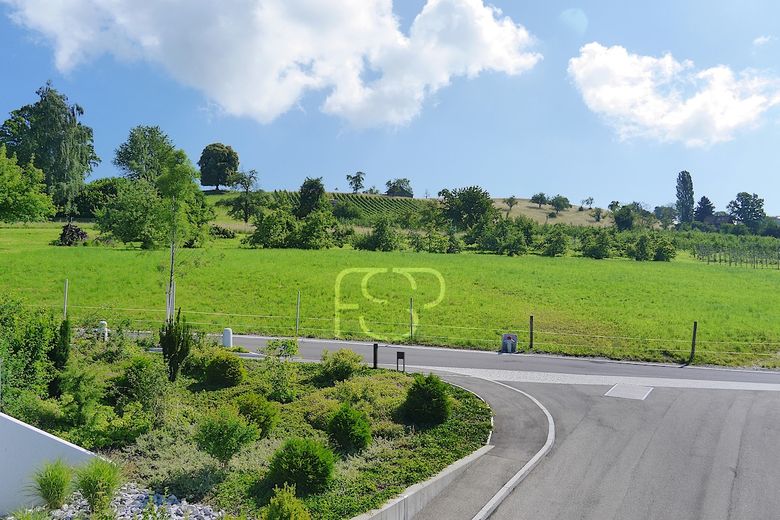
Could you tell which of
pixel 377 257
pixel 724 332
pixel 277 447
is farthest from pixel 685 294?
pixel 277 447

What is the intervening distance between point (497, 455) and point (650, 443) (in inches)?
160

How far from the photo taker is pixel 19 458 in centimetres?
893

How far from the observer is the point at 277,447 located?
11.4 metres

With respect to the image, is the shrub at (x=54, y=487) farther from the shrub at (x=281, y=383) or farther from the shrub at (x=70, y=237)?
the shrub at (x=70, y=237)

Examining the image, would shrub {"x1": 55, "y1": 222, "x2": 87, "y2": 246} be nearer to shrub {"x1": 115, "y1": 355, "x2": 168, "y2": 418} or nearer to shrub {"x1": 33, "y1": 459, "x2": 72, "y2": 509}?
shrub {"x1": 115, "y1": 355, "x2": 168, "y2": 418}

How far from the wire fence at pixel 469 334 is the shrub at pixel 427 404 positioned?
11.9 metres

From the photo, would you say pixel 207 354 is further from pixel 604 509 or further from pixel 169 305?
pixel 604 509

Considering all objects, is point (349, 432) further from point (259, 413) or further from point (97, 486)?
point (97, 486)

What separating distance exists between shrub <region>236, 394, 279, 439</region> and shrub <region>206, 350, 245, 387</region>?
393 centimetres

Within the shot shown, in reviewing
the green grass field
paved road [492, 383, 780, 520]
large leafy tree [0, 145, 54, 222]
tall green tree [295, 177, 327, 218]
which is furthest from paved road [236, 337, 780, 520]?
tall green tree [295, 177, 327, 218]

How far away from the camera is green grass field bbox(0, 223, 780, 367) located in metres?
26.4

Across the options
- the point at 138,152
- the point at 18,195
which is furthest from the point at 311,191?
the point at 18,195
